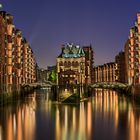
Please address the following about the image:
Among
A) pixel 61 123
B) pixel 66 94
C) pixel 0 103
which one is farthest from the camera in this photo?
pixel 66 94

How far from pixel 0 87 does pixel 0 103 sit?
20.5 ft

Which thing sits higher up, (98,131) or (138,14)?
(138,14)

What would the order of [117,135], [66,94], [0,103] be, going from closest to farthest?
[117,135], [0,103], [66,94]

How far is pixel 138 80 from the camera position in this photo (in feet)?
396

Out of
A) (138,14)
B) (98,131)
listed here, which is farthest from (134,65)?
(98,131)

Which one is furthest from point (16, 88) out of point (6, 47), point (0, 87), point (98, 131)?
point (98, 131)

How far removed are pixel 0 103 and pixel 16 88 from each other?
1432 inches

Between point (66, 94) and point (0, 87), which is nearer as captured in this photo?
point (0, 87)

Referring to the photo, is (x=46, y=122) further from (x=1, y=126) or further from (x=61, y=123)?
(x=1, y=126)

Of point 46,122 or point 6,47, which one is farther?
point 6,47

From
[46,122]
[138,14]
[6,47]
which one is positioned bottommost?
[46,122]

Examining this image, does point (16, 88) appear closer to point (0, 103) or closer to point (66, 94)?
point (66, 94)

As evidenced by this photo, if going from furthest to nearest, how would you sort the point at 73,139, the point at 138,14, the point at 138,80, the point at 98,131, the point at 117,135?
the point at 138,80 < the point at 138,14 < the point at 98,131 < the point at 117,135 < the point at 73,139

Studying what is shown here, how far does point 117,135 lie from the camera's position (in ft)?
151
